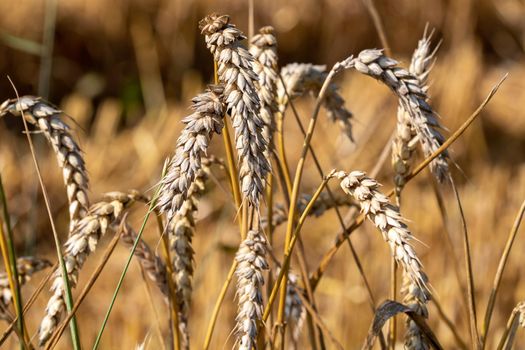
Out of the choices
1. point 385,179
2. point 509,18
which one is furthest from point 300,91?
point 509,18

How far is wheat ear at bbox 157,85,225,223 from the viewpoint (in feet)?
1.95

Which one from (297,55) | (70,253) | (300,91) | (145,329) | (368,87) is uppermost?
(297,55)

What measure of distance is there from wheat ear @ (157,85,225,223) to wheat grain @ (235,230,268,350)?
0.08 meters

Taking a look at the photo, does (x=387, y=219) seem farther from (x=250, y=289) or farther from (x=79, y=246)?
(x=79, y=246)

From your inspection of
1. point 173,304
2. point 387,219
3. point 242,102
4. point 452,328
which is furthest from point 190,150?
point 452,328

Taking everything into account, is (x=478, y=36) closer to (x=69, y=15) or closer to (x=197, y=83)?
(x=197, y=83)

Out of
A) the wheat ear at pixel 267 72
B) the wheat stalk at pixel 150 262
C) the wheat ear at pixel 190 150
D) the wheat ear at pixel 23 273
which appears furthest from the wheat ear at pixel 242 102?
the wheat ear at pixel 23 273

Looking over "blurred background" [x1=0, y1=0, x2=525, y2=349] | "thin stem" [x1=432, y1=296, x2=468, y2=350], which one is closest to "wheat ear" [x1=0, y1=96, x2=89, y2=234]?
"thin stem" [x1=432, y1=296, x2=468, y2=350]

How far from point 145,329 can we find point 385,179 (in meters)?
1.52

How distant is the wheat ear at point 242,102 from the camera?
0.60m

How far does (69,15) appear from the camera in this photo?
3400mm

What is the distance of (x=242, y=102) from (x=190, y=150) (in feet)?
0.18

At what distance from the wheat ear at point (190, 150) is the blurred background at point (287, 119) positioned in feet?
4.70

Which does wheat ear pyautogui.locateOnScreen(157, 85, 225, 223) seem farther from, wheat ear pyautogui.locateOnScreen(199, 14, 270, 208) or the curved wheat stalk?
the curved wheat stalk
